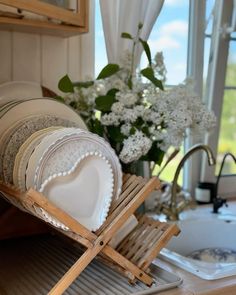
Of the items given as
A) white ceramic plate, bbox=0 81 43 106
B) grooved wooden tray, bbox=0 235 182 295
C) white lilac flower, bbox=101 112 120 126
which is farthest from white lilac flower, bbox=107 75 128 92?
grooved wooden tray, bbox=0 235 182 295

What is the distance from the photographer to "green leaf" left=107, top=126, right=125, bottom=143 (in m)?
1.29

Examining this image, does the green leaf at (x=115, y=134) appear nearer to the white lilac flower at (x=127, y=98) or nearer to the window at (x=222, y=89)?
the white lilac flower at (x=127, y=98)

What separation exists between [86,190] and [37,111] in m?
0.33

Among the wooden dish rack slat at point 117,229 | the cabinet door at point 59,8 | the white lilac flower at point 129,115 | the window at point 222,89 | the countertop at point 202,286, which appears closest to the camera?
the wooden dish rack slat at point 117,229

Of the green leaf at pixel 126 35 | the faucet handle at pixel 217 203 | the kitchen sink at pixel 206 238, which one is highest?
the green leaf at pixel 126 35

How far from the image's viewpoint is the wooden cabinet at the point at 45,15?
117 cm

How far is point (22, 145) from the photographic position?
108cm

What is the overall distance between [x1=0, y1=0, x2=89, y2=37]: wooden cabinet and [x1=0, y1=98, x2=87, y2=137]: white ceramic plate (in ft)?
0.72

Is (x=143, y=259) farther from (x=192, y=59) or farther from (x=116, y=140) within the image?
(x=192, y=59)

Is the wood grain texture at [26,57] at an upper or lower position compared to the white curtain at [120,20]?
lower

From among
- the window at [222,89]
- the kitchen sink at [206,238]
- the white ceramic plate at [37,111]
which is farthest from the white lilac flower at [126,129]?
the window at [222,89]

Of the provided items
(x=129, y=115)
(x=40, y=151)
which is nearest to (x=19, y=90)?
(x=129, y=115)

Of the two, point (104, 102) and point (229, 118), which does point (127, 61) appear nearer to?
point (104, 102)

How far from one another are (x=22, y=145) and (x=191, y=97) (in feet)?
1.74
